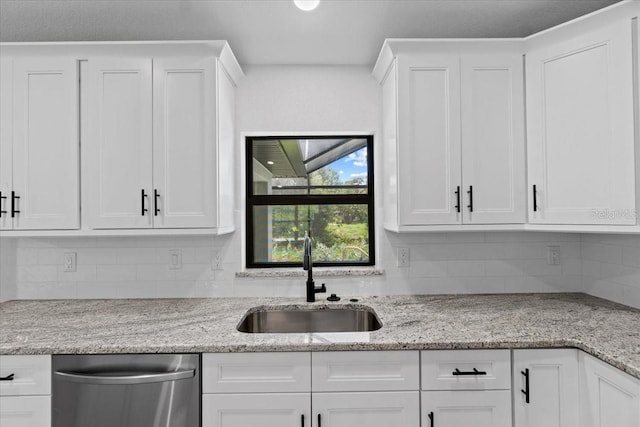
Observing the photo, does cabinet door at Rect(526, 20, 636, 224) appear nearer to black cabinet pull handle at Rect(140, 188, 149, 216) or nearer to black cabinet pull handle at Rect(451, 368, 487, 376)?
black cabinet pull handle at Rect(451, 368, 487, 376)

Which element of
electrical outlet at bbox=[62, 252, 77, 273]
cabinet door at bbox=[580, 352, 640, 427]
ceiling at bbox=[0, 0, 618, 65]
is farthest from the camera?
electrical outlet at bbox=[62, 252, 77, 273]

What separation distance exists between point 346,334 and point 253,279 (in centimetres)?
89

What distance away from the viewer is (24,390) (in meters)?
1.50

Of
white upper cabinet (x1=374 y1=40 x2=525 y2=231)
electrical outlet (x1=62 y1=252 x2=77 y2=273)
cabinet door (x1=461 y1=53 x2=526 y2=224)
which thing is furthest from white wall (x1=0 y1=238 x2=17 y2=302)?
cabinet door (x1=461 y1=53 x2=526 y2=224)

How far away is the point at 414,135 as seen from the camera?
195cm

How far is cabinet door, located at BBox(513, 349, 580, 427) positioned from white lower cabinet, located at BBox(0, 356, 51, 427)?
1901 mm

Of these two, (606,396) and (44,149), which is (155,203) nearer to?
(44,149)

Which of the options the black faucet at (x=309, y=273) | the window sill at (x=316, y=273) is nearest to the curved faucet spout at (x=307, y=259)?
the black faucet at (x=309, y=273)

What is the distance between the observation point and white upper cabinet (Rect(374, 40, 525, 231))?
195cm

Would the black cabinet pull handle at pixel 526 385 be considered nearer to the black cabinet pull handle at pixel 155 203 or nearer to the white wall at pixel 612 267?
the white wall at pixel 612 267

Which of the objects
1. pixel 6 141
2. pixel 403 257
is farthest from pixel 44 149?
pixel 403 257

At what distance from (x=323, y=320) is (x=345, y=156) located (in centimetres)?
107

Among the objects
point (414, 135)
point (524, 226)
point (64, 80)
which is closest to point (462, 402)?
point (524, 226)

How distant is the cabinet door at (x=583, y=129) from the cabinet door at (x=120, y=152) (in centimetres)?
198
